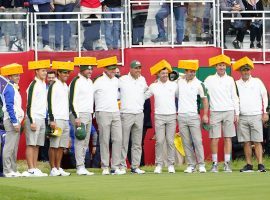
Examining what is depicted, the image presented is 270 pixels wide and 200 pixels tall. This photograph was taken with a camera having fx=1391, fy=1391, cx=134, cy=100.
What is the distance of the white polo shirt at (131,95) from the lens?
2616cm

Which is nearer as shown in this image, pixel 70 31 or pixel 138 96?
pixel 138 96

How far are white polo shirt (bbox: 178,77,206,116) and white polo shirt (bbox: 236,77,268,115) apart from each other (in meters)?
0.83

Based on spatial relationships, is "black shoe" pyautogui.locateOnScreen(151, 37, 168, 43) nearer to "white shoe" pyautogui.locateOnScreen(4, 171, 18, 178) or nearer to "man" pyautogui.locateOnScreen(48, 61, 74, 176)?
"man" pyautogui.locateOnScreen(48, 61, 74, 176)

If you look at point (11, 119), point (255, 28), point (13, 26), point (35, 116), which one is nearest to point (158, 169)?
point (35, 116)

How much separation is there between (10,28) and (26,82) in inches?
48.1

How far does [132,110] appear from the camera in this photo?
26.2 meters

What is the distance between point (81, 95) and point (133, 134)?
52.3 inches

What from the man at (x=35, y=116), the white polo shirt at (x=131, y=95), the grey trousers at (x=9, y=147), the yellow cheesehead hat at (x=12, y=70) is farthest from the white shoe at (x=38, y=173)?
the white polo shirt at (x=131, y=95)

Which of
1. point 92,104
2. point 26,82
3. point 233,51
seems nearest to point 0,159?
point 92,104

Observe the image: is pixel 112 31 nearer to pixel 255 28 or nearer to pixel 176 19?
pixel 176 19

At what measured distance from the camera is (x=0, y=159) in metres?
25.8

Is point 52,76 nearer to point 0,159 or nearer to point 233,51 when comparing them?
point 0,159

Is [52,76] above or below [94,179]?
above

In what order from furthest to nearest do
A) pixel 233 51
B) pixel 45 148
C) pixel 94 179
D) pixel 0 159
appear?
pixel 233 51, pixel 45 148, pixel 0 159, pixel 94 179
